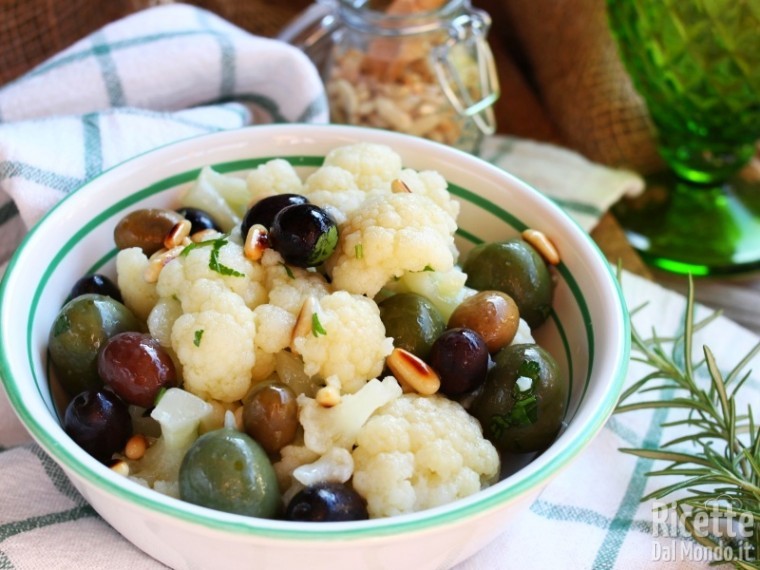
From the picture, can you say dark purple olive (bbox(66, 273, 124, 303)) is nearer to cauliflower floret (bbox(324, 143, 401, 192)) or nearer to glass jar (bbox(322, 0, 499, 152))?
cauliflower floret (bbox(324, 143, 401, 192))

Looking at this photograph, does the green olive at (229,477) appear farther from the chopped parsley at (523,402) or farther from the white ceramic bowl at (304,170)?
the chopped parsley at (523,402)

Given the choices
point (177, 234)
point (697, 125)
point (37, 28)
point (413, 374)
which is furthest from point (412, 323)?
point (37, 28)

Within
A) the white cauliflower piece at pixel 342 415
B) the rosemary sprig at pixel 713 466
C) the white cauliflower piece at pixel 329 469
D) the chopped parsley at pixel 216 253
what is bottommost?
the rosemary sprig at pixel 713 466

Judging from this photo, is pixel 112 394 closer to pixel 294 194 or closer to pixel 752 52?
pixel 294 194

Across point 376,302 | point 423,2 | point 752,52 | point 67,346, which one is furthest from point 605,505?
point 423,2

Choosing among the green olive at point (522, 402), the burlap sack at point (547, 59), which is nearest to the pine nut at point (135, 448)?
the green olive at point (522, 402)
